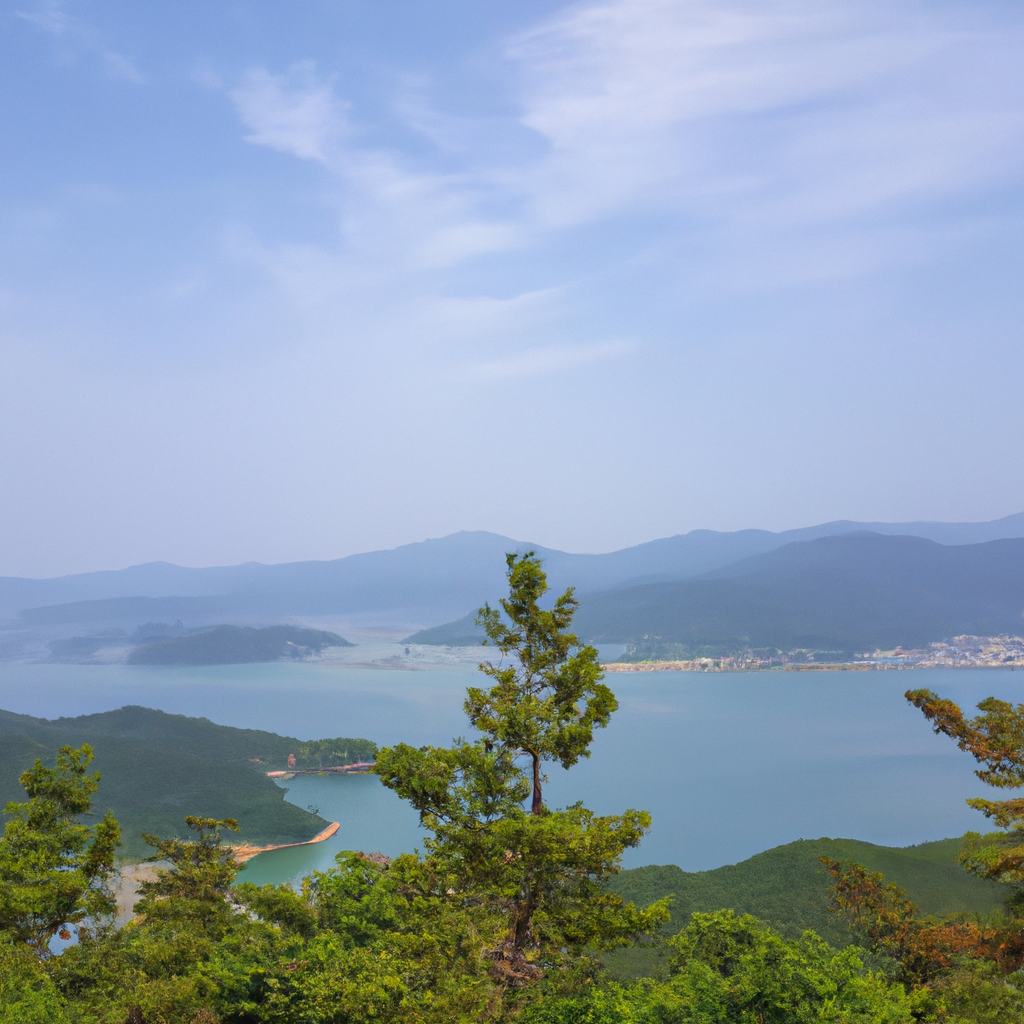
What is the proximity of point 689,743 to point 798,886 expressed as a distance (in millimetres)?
62848

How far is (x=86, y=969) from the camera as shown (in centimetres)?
1101

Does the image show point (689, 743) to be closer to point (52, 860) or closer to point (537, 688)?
point (52, 860)

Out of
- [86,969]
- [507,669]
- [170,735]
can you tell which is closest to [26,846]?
Result: [86,969]

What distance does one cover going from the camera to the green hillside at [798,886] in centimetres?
2777

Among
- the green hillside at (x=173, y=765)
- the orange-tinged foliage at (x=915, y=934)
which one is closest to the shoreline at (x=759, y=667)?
the green hillside at (x=173, y=765)

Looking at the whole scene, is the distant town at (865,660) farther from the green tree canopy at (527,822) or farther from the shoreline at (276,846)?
the green tree canopy at (527,822)

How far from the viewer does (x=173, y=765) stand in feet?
207

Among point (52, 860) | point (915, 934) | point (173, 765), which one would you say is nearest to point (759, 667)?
point (173, 765)

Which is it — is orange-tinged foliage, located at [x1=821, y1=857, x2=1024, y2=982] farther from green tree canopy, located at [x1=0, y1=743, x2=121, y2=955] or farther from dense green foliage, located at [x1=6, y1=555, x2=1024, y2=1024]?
green tree canopy, located at [x1=0, y1=743, x2=121, y2=955]

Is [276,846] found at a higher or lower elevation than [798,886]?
lower

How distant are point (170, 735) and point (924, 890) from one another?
68.1m

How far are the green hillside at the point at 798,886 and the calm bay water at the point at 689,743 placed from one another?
19563 millimetres

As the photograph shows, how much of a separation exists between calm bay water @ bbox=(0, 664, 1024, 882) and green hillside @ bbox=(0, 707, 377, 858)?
159 inches

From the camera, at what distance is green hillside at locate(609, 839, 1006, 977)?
2777cm
